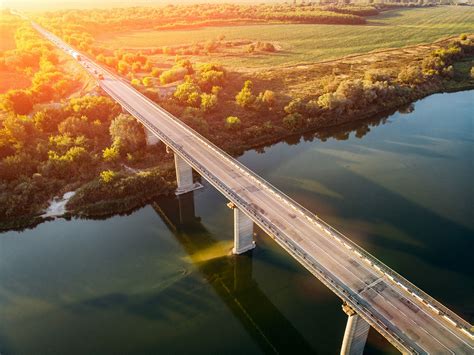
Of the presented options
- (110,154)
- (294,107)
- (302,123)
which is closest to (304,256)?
(110,154)

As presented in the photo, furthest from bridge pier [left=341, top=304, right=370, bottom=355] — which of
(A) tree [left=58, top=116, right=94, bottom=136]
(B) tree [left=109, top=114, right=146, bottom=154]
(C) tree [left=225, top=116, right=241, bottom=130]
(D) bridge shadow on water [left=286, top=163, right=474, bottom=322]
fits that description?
(A) tree [left=58, top=116, right=94, bottom=136]

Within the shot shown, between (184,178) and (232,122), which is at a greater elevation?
(232,122)

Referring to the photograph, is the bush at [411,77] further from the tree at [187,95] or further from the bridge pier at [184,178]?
the bridge pier at [184,178]

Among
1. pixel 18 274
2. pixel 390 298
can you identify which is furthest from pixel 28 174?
pixel 390 298

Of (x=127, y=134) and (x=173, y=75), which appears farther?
(x=173, y=75)

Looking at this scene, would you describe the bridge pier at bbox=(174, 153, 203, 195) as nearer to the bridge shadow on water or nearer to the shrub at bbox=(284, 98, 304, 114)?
the bridge shadow on water

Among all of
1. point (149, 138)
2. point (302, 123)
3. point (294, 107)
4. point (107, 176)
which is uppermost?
point (294, 107)

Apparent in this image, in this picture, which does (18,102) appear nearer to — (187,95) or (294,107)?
(187,95)

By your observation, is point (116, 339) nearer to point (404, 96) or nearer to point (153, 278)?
point (153, 278)
